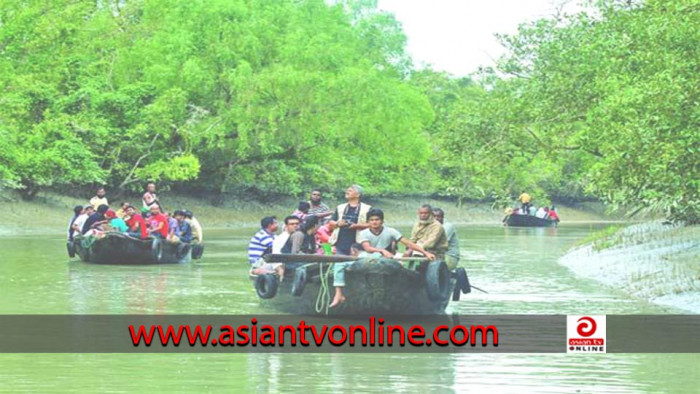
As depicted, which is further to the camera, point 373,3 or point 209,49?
point 373,3

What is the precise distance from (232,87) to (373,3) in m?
38.7

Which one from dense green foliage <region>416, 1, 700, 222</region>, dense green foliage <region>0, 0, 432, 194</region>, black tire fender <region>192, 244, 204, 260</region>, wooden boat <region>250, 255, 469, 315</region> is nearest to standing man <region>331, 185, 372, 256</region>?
wooden boat <region>250, 255, 469, 315</region>

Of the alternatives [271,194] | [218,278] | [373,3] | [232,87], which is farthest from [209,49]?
[373,3]

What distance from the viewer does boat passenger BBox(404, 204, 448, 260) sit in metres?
17.7

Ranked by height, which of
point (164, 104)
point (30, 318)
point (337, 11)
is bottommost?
point (30, 318)

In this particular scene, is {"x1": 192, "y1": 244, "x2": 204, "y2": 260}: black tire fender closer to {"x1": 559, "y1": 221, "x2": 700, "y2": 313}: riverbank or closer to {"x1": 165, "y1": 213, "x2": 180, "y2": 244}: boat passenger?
{"x1": 165, "y1": 213, "x2": 180, "y2": 244}: boat passenger

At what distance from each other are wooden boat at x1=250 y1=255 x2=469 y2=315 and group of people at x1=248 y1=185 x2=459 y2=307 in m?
0.16

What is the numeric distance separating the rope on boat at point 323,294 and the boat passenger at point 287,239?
184cm

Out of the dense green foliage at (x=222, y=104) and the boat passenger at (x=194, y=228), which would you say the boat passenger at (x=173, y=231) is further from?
the dense green foliage at (x=222, y=104)

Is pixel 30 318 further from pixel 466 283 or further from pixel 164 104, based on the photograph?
pixel 164 104

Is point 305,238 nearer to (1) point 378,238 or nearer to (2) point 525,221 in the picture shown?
(1) point 378,238

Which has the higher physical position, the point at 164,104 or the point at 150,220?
the point at 164,104

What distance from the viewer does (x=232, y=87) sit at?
53.2 meters

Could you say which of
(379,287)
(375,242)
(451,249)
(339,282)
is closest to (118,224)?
(451,249)
